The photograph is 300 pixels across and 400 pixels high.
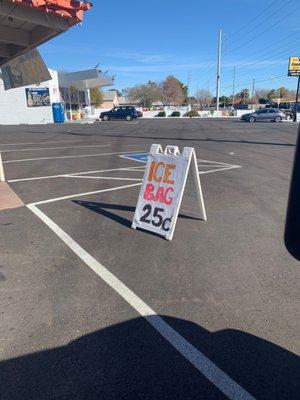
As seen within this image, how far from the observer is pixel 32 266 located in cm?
456

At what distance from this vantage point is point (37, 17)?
23.5ft

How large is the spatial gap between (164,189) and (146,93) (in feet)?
351

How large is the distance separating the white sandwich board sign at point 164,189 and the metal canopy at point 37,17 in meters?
3.17

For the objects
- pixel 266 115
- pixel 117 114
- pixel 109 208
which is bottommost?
pixel 266 115

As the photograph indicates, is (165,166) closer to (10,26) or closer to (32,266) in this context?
(32,266)

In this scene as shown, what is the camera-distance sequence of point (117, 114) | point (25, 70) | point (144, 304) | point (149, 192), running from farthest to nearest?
point (117, 114)
point (25, 70)
point (149, 192)
point (144, 304)

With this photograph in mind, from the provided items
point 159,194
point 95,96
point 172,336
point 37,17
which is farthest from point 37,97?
point 172,336

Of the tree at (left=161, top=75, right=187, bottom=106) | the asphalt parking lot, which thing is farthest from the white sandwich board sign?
the tree at (left=161, top=75, right=187, bottom=106)

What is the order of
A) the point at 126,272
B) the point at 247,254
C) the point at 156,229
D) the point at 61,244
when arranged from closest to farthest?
the point at 126,272 → the point at 247,254 → the point at 61,244 → the point at 156,229

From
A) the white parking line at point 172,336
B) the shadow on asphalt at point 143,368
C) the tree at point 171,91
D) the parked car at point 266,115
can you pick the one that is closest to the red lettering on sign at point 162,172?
the white parking line at point 172,336

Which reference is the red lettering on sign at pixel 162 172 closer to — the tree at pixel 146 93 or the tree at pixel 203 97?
the tree at pixel 146 93

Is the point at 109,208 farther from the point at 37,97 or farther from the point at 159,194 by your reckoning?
the point at 37,97

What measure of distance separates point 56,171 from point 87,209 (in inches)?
174

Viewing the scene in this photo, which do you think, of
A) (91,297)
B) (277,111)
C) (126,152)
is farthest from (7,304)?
(277,111)
